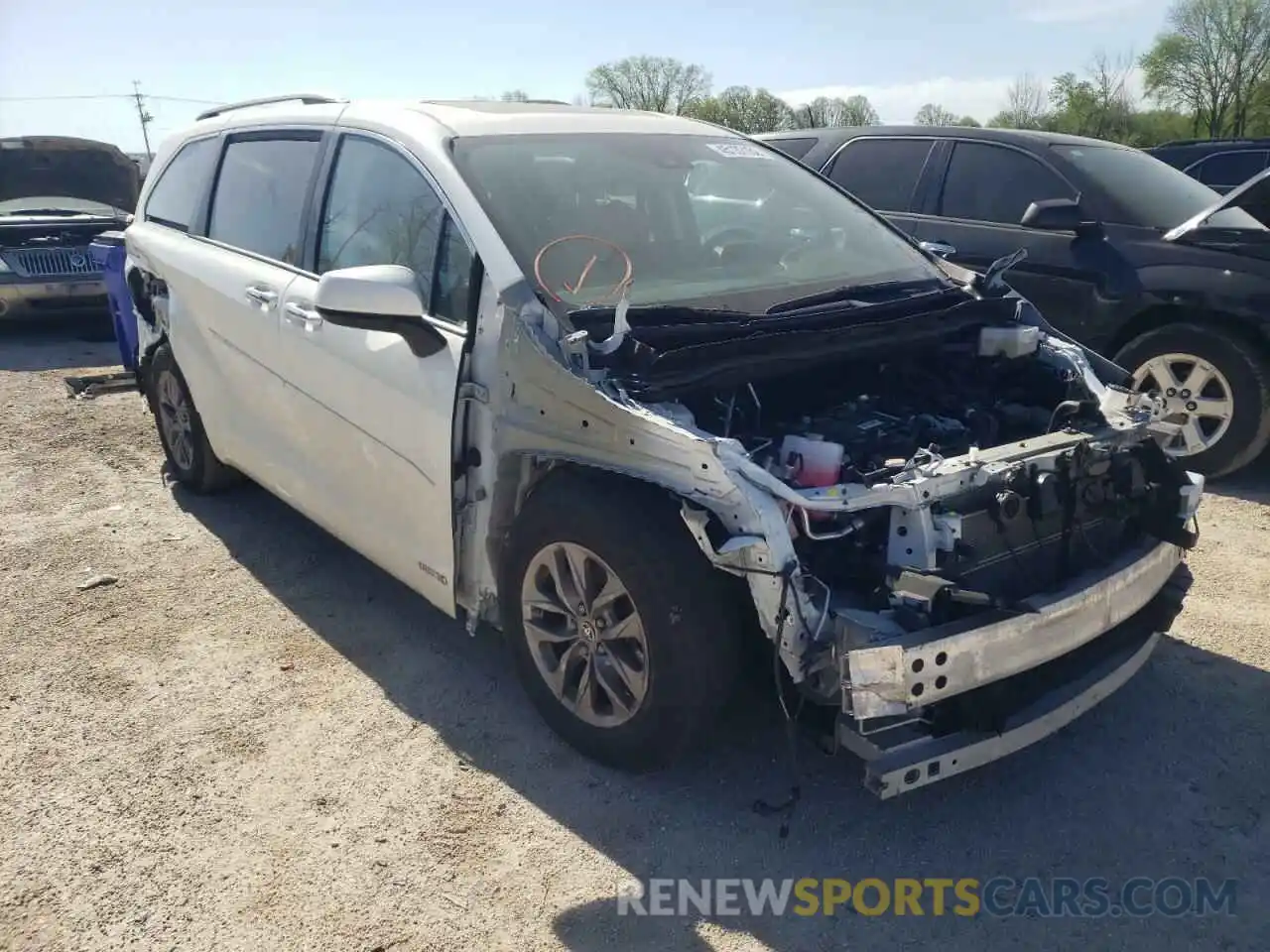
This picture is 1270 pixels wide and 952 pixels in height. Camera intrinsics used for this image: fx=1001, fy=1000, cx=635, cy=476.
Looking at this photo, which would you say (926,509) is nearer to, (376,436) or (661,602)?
(661,602)

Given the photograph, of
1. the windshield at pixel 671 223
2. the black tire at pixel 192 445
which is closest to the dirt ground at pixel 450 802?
the black tire at pixel 192 445

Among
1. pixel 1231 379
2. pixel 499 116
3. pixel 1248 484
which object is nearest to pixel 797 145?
pixel 1231 379

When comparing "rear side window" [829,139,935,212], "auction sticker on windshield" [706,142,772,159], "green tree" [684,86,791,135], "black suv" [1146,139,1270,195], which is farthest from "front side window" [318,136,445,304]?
"green tree" [684,86,791,135]

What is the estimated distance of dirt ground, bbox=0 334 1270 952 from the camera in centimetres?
250

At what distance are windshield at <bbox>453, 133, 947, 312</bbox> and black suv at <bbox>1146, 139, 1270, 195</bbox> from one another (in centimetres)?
895

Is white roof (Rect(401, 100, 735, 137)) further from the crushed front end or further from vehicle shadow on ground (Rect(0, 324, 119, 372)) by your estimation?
vehicle shadow on ground (Rect(0, 324, 119, 372))

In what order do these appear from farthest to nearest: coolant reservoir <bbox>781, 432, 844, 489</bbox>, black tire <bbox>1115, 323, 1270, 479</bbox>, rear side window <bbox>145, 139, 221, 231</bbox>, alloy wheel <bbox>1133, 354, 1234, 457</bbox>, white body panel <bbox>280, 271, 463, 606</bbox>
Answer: alloy wheel <bbox>1133, 354, 1234, 457</bbox> < black tire <bbox>1115, 323, 1270, 479</bbox> < rear side window <bbox>145, 139, 221, 231</bbox> < white body panel <bbox>280, 271, 463, 606</bbox> < coolant reservoir <bbox>781, 432, 844, 489</bbox>

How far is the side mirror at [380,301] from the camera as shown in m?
3.04

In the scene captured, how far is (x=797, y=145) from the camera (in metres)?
7.35

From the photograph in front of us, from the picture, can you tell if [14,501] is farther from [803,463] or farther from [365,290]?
[803,463]

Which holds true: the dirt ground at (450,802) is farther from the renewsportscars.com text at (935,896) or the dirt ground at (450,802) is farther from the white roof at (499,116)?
the white roof at (499,116)

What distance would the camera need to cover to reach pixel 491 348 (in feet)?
9.92

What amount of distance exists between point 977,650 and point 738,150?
252 cm

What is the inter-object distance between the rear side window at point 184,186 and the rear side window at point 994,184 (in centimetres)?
436
